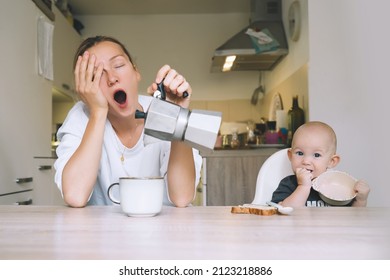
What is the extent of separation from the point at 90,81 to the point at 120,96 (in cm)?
14

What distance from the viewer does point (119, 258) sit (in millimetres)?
466

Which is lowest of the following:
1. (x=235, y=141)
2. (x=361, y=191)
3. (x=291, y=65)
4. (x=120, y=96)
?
(x=361, y=191)

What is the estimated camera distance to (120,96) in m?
1.15

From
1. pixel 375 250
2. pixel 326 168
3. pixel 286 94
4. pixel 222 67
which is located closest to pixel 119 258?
pixel 375 250

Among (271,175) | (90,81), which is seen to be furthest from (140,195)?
(271,175)

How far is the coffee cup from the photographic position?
77 cm

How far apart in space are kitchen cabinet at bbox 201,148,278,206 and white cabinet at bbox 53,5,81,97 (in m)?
1.39

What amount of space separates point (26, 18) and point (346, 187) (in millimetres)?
2085

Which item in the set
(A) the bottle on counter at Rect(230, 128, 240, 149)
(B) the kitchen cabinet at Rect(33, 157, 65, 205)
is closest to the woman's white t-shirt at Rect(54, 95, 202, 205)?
(B) the kitchen cabinet at Rect(33, 157, 65, 205)

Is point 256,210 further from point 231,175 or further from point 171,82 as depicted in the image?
point 231,175

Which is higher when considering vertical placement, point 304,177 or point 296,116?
point 296,116

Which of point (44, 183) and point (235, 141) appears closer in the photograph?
point (44, 183)

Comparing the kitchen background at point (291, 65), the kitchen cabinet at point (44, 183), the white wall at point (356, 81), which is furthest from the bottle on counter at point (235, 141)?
the white wall at point (356, 81)
